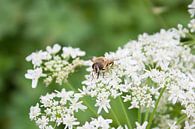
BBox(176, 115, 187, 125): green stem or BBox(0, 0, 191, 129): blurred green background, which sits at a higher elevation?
BBox(0, 0, 191, 129): blurred green background

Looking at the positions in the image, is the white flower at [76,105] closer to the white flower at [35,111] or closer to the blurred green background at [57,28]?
the white flower at [35,111]

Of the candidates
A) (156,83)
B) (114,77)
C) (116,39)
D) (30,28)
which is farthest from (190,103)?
(30,28)

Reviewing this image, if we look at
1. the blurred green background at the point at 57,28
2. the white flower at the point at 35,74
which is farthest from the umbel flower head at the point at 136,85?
the blurred green background at the point at 57,28

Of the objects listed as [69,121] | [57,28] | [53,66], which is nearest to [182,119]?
[69,121]

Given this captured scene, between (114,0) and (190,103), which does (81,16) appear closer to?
(114,0)

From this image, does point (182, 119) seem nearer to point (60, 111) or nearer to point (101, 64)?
point (101, 64)

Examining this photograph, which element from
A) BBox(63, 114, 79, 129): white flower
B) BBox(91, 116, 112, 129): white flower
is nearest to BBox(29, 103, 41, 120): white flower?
BBox(63, 114, 79, 129): white flower

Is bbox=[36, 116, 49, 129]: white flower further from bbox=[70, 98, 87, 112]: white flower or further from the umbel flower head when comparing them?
bbox=[70, 98, 87, 112]: white flower
